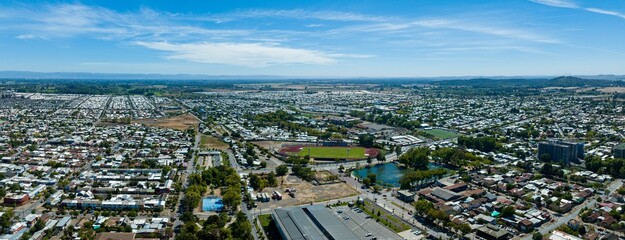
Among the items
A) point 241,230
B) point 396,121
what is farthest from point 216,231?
point 396,121

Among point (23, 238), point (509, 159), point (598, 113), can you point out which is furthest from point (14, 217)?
point (598, 113)

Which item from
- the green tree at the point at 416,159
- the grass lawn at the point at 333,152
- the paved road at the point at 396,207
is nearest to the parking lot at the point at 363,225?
the paved road at the point at 396,207

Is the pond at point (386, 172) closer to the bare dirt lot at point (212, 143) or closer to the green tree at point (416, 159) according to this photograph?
the green tree at point (416, 159)

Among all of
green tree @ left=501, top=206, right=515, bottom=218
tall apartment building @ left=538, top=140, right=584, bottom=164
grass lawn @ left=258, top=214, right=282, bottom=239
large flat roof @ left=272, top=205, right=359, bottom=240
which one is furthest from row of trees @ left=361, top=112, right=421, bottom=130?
large flat roof @ left=272, top=205, right=359, bottom=240

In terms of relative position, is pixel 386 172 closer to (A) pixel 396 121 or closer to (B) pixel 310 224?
(B) pixel 310 224

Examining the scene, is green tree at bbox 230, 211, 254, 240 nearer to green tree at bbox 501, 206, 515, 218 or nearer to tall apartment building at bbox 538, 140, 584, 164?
green tree at bbox 501, 206, 515, 218

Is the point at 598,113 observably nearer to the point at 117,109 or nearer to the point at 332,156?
the point at 332,156
